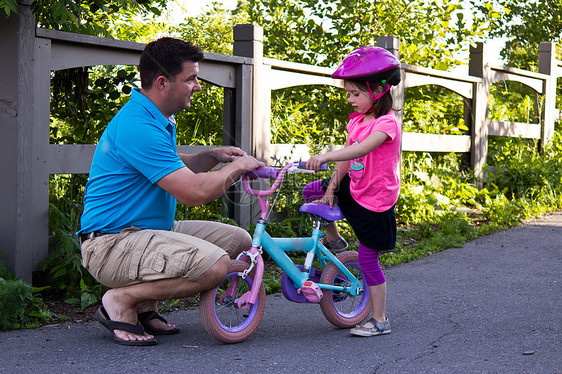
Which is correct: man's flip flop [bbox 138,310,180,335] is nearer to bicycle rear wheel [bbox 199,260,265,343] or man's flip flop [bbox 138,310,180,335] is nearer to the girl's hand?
bicycle rear wheel [bbox 199,260,265,343]

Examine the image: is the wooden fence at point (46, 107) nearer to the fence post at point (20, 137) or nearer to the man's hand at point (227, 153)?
the fence post at point (20, 137)

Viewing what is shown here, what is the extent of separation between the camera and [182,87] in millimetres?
3494

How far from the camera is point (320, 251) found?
3.86 meters

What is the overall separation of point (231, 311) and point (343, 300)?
0.65 metres

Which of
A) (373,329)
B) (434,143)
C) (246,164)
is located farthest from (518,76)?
(246,164)

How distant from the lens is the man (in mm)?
3311

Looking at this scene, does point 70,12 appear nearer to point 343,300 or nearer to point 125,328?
point 125,328

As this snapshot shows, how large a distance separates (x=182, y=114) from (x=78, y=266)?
110 inches

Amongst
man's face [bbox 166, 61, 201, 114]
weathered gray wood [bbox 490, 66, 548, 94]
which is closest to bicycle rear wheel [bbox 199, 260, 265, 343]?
man's face [bbox 166, 61, 201, 114]

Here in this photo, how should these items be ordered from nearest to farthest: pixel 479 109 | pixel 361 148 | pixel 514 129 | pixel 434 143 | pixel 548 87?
pixel 361 148 → pixel 434 143 → pixel 479 109 → pixel 514 129 → pixel 548 87

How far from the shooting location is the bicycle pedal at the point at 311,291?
144 inches

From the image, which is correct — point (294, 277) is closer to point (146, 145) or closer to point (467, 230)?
point (146, 145)

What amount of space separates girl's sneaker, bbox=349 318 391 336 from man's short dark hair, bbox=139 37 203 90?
5.14ft

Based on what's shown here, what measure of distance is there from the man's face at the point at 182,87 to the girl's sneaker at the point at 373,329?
143cm
